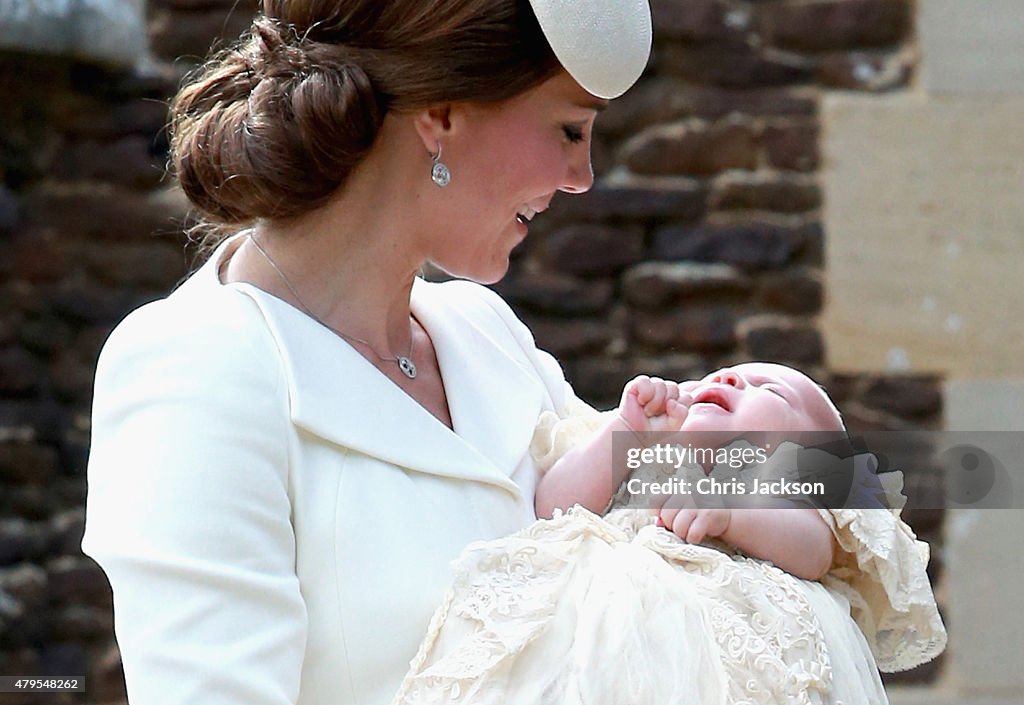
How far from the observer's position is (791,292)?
3.22 metres

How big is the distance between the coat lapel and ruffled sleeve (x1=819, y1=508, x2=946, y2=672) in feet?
1.28

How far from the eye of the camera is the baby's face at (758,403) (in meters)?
1.77

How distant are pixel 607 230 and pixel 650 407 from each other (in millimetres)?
1484

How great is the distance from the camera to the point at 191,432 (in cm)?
142

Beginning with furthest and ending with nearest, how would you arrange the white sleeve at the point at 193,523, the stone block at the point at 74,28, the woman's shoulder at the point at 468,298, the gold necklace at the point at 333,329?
the stone block at the point at 74,28
the woman's shoulder at the point at 468,298
the gold necklace at the point at 333,329
the white sleeve at the point at 193,523

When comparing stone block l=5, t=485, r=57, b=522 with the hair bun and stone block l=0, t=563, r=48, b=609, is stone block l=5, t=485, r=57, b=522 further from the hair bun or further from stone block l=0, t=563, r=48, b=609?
the hair bun

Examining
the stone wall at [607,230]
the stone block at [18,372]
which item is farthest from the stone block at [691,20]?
the stone block at [18,372]

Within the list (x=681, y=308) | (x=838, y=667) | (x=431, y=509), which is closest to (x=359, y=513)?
(x=431, y=509)

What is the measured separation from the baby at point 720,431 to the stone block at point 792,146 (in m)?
1.42

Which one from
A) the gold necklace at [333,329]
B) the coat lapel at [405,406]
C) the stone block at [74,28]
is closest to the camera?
the coat lapel at [405,406]

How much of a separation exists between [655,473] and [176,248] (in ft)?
5.79

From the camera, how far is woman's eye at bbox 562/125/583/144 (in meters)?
1.72

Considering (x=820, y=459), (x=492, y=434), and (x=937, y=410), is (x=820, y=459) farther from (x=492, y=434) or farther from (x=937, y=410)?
(x=937, y=410)

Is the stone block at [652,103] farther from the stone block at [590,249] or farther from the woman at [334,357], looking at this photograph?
the woman at [334,357]
